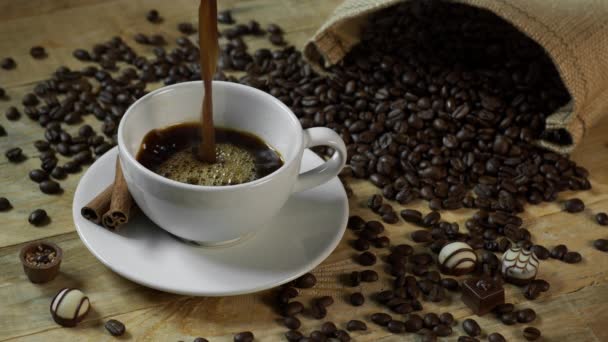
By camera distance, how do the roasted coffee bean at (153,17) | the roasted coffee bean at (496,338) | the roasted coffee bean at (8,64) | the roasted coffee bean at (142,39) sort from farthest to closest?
the roasted coffee bean at (153,17) < the roasted coffee bean at (142,39) < the roasted coffee bean at (8,64) < the roasted coffee bean at (496,338)

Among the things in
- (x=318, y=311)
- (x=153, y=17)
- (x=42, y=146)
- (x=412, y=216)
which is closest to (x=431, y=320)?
(x=318, y=311)

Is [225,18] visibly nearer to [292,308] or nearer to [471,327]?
[292,308]

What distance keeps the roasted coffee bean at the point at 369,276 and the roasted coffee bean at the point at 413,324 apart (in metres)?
0.14

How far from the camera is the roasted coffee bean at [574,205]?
6.98 feet

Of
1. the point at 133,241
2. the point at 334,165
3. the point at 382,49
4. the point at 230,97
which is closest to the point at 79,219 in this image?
the point at 133,241

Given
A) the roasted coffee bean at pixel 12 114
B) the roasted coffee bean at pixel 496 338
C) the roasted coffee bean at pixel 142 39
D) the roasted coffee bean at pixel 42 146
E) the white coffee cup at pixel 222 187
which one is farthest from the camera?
the roasted coffee bean at pixel 142 39

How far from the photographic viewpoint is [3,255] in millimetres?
1909

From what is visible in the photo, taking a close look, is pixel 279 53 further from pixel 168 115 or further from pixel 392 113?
pixel 168 115

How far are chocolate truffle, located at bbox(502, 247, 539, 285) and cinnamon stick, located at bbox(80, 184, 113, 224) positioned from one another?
2.94 feet

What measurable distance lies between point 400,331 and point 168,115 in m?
0.69

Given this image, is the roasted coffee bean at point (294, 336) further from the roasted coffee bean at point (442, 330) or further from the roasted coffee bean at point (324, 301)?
the roasted coffee bean at point (442, 330)

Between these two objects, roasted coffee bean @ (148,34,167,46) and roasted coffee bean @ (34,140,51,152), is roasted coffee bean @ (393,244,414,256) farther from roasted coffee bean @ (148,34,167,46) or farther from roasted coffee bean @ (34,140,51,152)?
roasted coffee bean @ (148,34,167,46)

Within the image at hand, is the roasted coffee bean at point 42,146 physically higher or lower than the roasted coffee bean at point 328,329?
lower

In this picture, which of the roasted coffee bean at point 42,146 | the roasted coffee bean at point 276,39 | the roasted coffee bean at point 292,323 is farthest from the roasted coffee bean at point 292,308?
the roasted coffee bean at point 276,39
